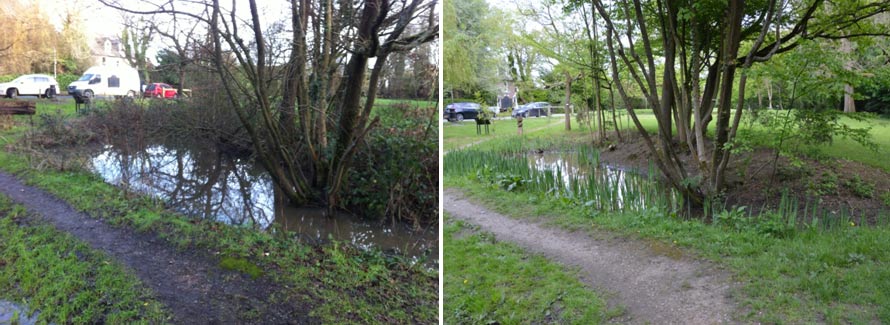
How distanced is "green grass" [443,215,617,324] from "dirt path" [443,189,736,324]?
107 millimetres

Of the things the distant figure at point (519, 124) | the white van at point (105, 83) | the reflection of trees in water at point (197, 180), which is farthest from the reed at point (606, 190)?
the white van at point (105, 83)

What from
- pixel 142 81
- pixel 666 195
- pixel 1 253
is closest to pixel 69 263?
pixel 1 253

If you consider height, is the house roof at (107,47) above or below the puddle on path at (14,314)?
above

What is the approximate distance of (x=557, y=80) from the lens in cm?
1066

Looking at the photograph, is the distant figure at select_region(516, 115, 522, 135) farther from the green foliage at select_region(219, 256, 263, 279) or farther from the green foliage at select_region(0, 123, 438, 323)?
the green foliage at select_region(219, 256, 263, 279)

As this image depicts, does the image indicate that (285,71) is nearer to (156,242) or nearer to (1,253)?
(156,242)

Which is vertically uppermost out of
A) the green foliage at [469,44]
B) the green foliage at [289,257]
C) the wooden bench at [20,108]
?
the green foliage at [469,44]

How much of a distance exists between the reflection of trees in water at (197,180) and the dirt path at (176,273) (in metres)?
0.68

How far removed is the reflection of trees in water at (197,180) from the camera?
4.14 m

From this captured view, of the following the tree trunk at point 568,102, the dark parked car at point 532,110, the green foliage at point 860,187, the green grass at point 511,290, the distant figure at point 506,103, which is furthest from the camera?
the tree trunk at point 568,102

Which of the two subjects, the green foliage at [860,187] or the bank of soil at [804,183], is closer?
the bank of soil at [804,183]

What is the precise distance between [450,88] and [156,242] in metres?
2.80

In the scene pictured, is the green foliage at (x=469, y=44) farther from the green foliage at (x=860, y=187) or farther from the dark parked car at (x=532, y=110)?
the green foliage at (x=860, y=187)

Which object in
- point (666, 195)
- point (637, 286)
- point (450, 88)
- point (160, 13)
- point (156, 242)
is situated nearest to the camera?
point (637, 286)
